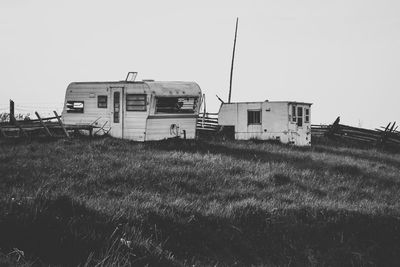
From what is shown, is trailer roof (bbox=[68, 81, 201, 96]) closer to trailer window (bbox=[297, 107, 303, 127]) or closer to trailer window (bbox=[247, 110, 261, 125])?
trailer window (bbox=[247, 110, 261, 125])

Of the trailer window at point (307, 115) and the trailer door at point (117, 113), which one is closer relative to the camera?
the trailer door at point (117, 113)

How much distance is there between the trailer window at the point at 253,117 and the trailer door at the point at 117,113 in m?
8.40

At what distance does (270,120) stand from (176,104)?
697cm

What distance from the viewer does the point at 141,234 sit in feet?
25.0

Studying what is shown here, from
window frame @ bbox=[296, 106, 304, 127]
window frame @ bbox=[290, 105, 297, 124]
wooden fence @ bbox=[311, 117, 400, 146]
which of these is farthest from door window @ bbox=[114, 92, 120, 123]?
wooden fence @ bbox=[311, 117, 400, 146]

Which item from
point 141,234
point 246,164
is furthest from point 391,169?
point 141,234

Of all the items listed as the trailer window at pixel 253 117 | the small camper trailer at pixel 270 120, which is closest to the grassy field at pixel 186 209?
the small camper trailer at pixel 270 120

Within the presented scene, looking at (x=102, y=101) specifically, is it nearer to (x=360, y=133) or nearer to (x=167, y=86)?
(x=167, y=86)

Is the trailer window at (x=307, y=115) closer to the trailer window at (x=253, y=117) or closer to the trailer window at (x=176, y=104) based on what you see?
the trailer window at (x=253, y=117)

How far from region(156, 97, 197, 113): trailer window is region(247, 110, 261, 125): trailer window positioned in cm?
597

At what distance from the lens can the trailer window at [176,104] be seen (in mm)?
21875

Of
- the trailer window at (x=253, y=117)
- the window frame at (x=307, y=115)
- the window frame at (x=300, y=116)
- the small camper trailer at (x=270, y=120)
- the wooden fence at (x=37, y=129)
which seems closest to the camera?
the wooden fence at (x=37, y=129)

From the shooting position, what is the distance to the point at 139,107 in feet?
71.5

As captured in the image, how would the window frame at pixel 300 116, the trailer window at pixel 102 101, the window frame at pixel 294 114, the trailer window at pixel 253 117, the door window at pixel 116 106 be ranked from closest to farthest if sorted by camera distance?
the door window at pixel 116 106 → the trailer window at pixel 102 101 → the window frame at pixel 294 114 → the trailer window at pixel 253 117 → the window frame at pixel 300 116
